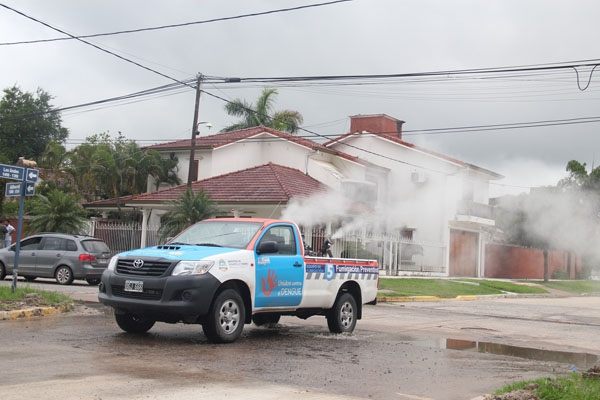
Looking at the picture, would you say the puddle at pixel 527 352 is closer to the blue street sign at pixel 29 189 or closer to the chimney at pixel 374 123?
the blue street sign at pixel 29 189

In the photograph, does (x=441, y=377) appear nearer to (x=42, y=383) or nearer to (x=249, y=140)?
(x=42, y=383)

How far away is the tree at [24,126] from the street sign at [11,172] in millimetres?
41435

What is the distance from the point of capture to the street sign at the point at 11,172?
1330 cm

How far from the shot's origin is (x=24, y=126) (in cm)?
5434

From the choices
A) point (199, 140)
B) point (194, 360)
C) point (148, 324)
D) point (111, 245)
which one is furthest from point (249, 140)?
point (194, 360)

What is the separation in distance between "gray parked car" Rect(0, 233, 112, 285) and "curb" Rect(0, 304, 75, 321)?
26.2 feet

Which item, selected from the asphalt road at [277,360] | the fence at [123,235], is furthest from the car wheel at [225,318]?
the fence at [123,235]

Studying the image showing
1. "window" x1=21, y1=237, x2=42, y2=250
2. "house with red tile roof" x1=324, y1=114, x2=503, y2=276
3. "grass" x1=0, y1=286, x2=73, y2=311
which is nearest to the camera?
"grass" x1=0, y1=286, x2=73, y2=311

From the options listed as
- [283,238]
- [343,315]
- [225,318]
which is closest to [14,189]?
[283,238]

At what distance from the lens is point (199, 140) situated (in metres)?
39.3

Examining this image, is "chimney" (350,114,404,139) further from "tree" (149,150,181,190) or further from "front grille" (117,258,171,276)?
"front grille" (117,258,171,276)

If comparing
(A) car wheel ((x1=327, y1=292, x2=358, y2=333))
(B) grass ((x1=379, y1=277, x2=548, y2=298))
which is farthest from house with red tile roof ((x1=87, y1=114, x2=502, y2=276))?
(A) car wheel ((x1=327, y1=292, x2=358, y2=333))

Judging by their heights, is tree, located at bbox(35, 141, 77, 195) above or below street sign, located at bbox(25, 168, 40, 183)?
above

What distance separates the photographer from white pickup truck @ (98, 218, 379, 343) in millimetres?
9508
